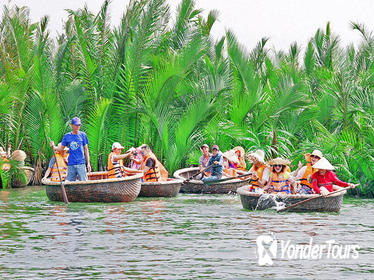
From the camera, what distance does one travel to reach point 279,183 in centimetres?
1695

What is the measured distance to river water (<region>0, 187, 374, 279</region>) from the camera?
9742 millimetres

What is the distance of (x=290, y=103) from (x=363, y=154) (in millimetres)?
3649

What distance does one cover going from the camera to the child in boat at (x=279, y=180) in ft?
55.5

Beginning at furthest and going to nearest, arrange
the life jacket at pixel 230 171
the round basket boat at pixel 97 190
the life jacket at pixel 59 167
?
the life jacket at pixel 230 171
the life jacket at pixel 59 167
the round basket boat at pixel 97 190

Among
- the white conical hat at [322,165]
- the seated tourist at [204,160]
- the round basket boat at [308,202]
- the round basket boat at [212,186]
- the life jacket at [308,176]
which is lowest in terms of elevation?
the round basket boat at [308,202]

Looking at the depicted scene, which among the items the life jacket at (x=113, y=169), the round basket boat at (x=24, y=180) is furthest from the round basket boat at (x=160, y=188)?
the round basket boat at (x=24, y=180)

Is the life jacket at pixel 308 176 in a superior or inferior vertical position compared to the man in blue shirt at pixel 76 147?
inferior

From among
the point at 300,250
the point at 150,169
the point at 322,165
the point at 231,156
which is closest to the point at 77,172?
the point at 150,169

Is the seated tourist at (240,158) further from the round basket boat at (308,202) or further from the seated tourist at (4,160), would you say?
the seated tourist at (4,160)

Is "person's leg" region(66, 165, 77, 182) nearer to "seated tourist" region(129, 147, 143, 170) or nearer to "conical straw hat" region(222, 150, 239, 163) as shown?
"seated tourist" region(129, 147, 143, 170)

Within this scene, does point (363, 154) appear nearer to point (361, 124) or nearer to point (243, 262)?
point (361, 124)

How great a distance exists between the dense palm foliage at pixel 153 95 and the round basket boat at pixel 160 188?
113 inches

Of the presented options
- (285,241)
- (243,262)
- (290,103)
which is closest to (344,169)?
(290,103)

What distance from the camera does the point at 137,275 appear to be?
9484mm
